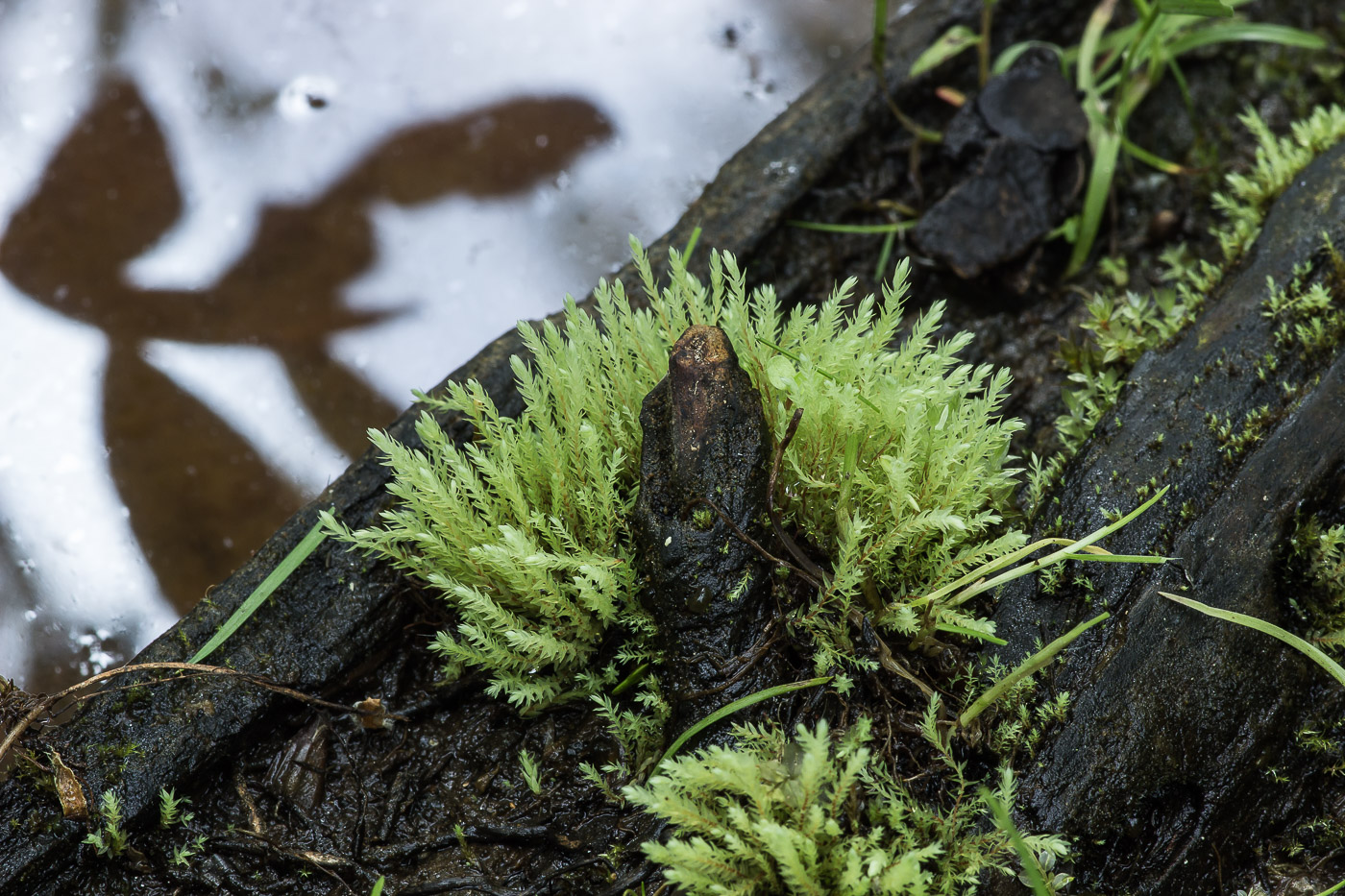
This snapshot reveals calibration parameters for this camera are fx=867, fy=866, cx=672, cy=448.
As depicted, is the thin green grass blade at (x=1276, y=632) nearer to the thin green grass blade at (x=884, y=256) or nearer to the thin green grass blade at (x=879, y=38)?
the thin green grass blade at (x=884, y=256)

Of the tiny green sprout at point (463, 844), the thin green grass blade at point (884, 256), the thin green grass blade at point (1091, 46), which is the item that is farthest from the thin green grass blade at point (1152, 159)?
the tiny green sprout at point (463, 844)

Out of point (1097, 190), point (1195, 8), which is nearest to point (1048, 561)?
point (1097, 190)

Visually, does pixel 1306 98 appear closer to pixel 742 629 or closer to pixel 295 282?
pixel 742 629

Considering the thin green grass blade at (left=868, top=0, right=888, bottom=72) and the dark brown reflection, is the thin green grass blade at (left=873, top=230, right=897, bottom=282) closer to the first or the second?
the thin green grass blade at (left=868, top=0, right=888, bottom=72)

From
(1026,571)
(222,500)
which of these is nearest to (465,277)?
(222,500)

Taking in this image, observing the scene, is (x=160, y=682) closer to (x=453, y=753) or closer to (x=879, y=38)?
(x=453, y=753)

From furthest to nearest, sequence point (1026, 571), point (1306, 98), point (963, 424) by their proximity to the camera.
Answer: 1. point (1306, 98)
2. point (963, 424)
3. point (1026, 571)

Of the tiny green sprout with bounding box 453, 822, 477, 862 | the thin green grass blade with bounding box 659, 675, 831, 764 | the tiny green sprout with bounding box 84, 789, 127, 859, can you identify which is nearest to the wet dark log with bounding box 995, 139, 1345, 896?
the thin green grass blade with bounding box 659, 675, 831, 764
